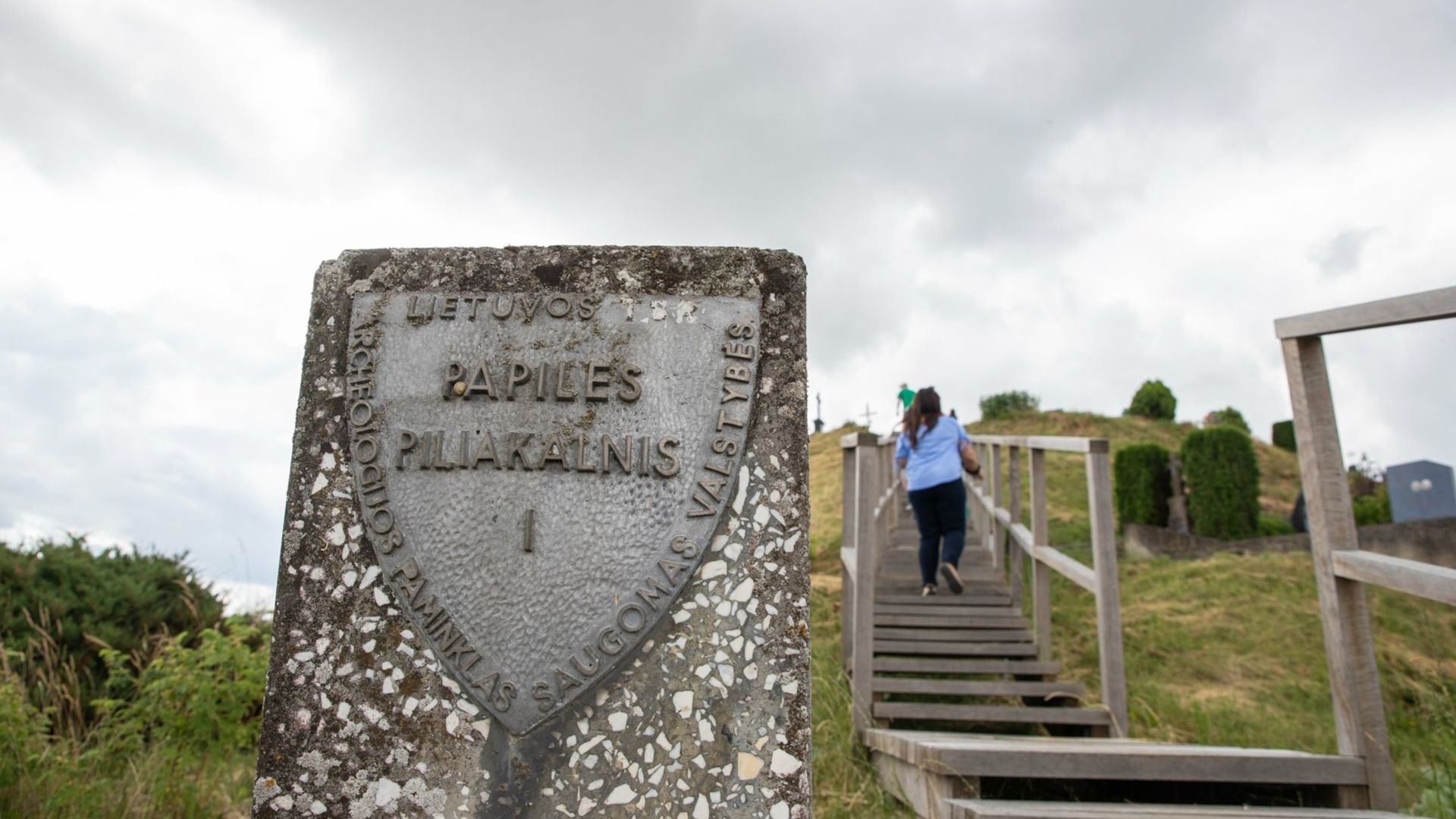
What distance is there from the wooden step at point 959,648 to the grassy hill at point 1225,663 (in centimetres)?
36

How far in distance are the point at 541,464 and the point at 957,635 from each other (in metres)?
4.05

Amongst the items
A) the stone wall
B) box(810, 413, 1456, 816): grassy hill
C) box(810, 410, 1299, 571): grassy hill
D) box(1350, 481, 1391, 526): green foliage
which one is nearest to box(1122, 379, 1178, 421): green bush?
box(810, 410, 1299, 571): grassy hill

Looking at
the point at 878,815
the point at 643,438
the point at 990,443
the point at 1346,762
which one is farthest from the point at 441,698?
the point at 990,443

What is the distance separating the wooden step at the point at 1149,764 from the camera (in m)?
2.71

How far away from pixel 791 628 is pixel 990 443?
5.77 metres

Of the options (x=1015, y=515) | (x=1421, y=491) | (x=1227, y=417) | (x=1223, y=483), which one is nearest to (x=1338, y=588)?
(x=1015, y=515)

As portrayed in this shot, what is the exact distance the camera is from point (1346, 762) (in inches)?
106

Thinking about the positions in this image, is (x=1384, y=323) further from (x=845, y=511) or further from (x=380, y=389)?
(x=845, y=511)

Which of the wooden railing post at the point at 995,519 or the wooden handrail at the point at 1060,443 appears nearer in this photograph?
the wooden handrail at the point at 1060,443

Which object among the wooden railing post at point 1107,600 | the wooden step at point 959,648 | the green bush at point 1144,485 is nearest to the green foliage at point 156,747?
the wooden step at point 959,648

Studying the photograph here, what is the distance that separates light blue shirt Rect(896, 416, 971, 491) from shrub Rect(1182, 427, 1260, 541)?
7062mm

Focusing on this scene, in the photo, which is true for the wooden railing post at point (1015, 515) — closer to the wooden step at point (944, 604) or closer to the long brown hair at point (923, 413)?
the wooden step at point (944, 604)

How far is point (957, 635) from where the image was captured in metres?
5.45

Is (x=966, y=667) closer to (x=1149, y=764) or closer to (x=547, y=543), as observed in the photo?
(x=1149, y=764)
